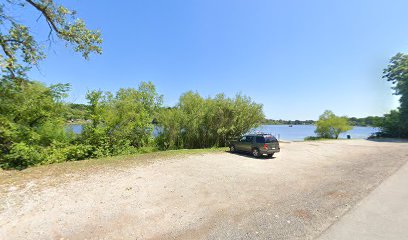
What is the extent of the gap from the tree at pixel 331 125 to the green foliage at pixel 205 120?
20.8 metres

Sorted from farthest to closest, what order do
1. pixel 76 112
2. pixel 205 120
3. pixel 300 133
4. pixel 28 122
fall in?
pixel 300 133 → pixel 205 120 → pixel 76 112 → pixel 28 122

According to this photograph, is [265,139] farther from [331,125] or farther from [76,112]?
[331,125]

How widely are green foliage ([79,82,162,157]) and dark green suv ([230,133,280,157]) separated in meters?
7.40

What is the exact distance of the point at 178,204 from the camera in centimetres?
546

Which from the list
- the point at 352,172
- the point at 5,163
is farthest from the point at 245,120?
the point at 5,163

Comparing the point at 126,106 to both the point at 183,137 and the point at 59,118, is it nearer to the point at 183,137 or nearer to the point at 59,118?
the point at 59,118

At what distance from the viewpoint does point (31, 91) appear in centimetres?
1026

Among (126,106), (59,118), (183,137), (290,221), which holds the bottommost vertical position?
(290,221)

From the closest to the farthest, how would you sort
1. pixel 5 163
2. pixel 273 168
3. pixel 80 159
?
pixel 5 163
pixel 273 168
pixel 80 159

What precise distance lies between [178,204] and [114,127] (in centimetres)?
935

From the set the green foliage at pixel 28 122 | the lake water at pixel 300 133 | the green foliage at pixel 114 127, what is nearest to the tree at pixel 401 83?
the lake water at pixel 300 133

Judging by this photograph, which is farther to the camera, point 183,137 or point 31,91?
point 183,137

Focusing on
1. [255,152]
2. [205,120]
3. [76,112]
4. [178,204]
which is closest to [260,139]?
[255,152]

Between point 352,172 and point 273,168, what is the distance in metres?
3.53
